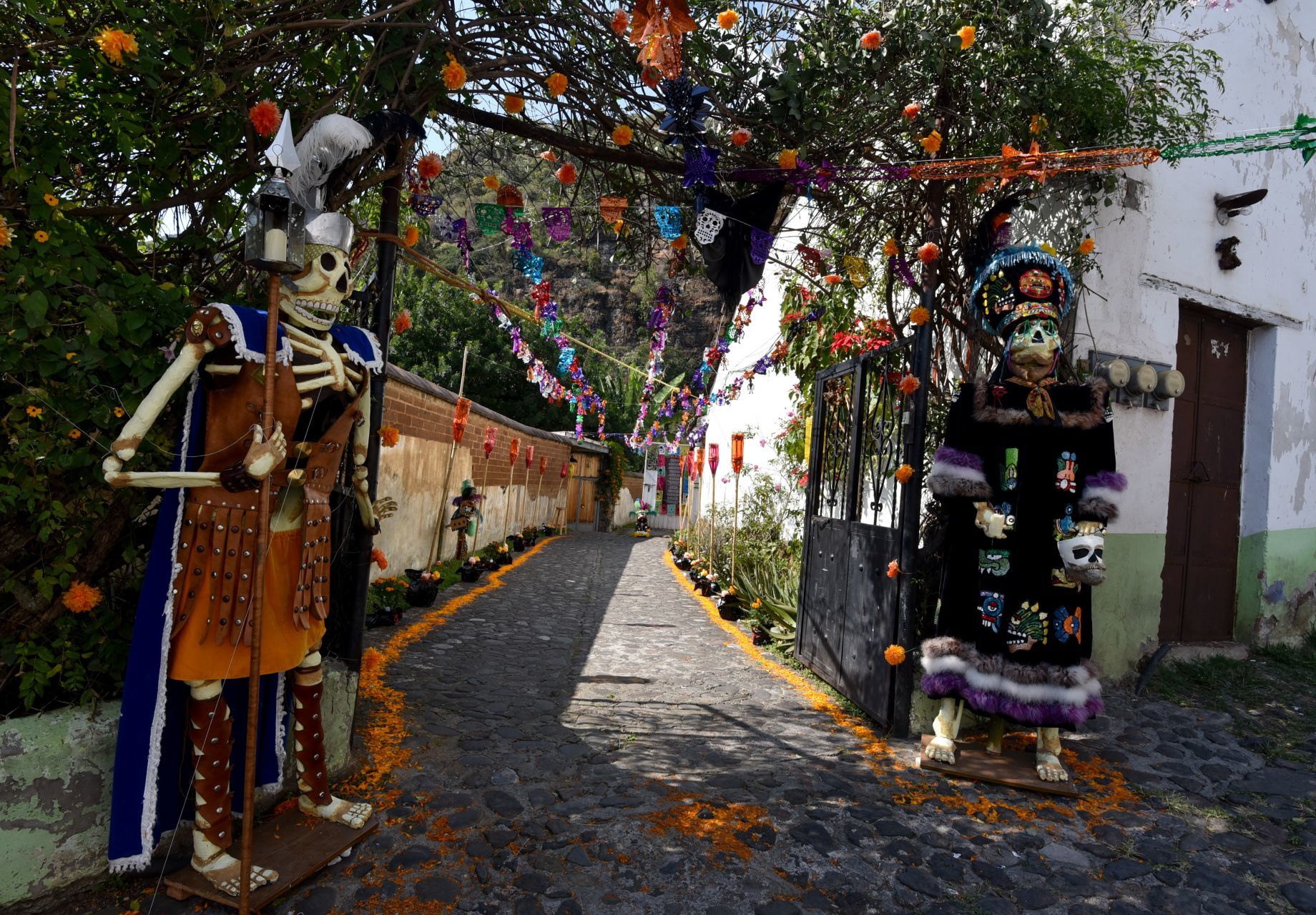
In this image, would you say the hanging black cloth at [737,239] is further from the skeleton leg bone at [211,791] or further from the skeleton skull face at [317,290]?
the skeleton leg bone at [211,791]

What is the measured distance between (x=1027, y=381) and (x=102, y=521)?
12.5 ft

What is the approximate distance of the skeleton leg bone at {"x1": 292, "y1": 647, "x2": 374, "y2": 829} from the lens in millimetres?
2592

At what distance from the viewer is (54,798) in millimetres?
2117

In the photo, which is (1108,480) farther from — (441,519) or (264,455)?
(441,519)

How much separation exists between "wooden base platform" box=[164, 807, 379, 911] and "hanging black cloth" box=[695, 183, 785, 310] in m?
3.02

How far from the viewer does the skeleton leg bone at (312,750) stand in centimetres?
259

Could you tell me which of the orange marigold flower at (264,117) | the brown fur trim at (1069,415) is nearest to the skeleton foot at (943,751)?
the brown fur trim at (1069,415)

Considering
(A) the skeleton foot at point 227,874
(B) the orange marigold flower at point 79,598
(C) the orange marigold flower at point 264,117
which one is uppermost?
(C) the orange marigold flower at point 264,117

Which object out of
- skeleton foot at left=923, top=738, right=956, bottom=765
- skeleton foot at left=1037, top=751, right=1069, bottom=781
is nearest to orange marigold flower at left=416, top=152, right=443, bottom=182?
skeleton foot at left=923, top=738, right=956, bottom=765

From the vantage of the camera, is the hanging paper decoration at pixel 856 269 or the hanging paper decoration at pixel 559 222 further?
the hanging paper decoration at pixel 856 269

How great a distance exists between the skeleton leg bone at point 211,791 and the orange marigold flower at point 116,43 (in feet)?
6.17

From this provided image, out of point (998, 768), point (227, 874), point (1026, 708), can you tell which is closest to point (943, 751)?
point (998, 768)

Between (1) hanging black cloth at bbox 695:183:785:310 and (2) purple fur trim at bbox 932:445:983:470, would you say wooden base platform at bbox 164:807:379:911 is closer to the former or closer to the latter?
(2) purple fur trim at bbox 932:445:983:470

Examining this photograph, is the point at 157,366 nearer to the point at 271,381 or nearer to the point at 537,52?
the point at 271,381
